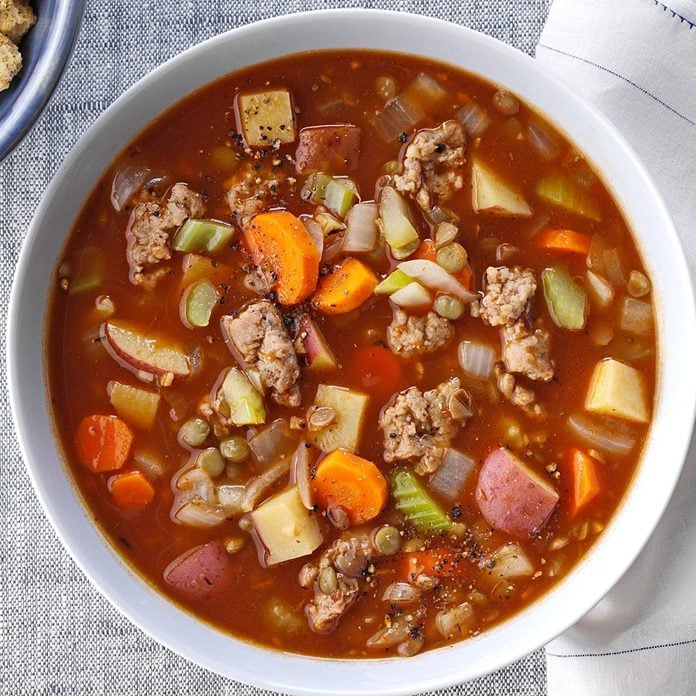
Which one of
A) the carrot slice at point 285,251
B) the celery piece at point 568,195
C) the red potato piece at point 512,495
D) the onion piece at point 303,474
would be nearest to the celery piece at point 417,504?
the red potato piece at point 512,495

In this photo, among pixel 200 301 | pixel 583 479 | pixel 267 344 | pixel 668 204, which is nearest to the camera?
pixel 267 344

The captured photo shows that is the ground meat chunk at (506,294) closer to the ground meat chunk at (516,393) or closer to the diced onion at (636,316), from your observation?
the ground meat chunk at (516,393)

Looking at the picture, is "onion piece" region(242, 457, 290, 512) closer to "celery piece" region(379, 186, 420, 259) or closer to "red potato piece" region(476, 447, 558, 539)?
"red potato piece" region(476, 447, 558, 539)

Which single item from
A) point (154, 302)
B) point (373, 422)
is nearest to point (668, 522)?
point (373, 422)

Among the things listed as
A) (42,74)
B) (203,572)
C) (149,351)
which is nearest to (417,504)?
(203,572)

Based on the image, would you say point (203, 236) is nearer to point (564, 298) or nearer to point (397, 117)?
point (397, 117)

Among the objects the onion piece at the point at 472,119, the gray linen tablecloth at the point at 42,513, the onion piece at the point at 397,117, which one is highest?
the onion piece at the point at 472,119

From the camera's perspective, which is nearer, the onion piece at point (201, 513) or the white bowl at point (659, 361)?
the white bowl at point (659, 361)

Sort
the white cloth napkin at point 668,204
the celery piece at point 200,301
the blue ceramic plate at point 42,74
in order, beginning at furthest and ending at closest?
the white cloth napkin at point 668,204 < the celery piece at point 200,301 < the blue ceramic plate at point 42,74
